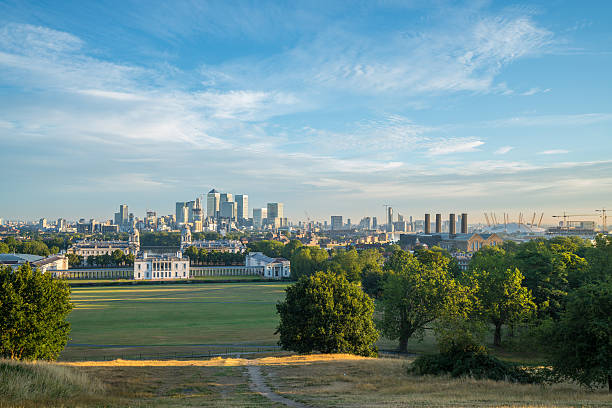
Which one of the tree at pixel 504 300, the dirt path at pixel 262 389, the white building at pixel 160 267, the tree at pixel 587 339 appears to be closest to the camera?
the dirt path at pixel 262 389

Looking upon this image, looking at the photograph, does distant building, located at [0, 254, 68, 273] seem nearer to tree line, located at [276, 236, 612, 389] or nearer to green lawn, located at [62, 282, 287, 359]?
green lawn, located at [62, 282, 287, 359]

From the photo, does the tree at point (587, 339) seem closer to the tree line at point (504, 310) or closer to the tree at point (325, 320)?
the tree line at point (504, 310)

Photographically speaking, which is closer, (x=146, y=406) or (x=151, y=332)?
(x=146, y=406)

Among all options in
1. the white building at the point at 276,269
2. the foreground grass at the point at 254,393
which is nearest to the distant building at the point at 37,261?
the white building at the point at 276,269

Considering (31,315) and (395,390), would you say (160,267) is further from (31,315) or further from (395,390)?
(395,390)

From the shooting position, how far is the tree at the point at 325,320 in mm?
41750

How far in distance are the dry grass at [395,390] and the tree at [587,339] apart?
41.6 inches

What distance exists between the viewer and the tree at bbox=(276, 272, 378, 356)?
41750 mm

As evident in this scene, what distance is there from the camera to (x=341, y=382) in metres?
28.4

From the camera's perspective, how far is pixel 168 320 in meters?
66.4

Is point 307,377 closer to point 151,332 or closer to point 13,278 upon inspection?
point 13,278

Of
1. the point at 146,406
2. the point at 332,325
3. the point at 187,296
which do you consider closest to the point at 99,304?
the point at 187,296

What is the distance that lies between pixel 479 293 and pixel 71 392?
42304mm

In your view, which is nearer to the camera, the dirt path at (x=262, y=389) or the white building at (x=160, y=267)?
the dirt path at (x=262, y=389)
